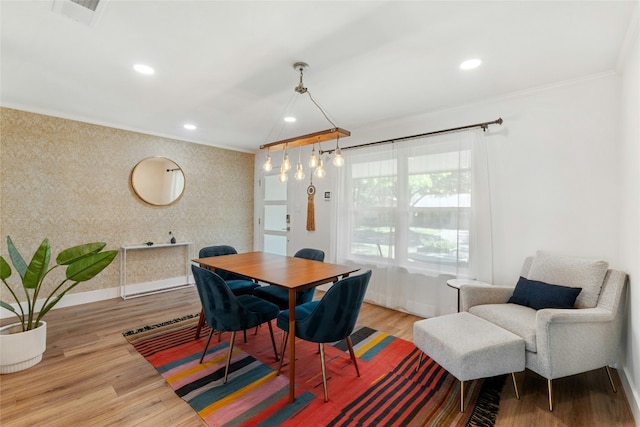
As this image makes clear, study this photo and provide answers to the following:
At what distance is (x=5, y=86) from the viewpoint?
291 centimetres

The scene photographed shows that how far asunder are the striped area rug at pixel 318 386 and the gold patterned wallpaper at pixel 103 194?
1.98m

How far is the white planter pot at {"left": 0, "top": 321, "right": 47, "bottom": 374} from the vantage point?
2244mm

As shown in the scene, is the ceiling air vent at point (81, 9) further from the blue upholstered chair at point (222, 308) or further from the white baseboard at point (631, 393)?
the white baseboard at point (631, 393)

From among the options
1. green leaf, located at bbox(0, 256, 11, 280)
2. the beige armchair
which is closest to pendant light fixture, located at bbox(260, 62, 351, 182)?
the beige armchair

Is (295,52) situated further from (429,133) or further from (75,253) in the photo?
(75,253)

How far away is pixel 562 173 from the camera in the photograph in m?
2.71

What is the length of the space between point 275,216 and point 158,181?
206 cm

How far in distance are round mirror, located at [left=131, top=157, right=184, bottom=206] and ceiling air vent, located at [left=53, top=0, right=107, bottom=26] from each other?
289cm

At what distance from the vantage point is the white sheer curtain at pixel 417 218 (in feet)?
10.4

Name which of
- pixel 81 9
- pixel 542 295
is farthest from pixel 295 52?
pixel 542 295

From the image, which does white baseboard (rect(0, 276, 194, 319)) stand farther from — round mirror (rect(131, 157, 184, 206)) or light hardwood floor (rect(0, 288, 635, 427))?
round mirror (rect(131, 157, 184, 206))

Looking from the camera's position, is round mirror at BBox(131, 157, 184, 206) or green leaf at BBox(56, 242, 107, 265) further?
round mirror at BBox(131, 157, 184, 206)

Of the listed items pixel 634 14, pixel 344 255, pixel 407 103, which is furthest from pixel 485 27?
pixel 344 255

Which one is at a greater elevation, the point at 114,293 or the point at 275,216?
the point at 275,216
